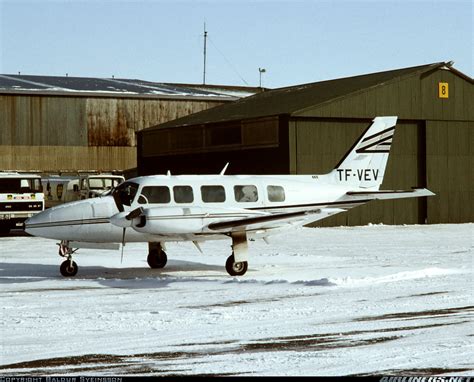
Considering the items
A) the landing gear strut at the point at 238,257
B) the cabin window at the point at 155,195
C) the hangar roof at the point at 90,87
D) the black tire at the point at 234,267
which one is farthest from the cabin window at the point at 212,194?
the hangar roof at the point at 90,87

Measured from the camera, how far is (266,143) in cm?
4709

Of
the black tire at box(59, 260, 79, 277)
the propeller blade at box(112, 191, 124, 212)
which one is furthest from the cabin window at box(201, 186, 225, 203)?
the black tire at box(59, 260, 79, 277)

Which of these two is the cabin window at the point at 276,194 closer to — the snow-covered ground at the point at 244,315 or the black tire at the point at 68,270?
the snow-covered ground at the point at 244,315

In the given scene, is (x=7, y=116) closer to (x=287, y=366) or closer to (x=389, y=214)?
(x=389, y=214)

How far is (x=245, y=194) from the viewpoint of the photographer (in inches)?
913

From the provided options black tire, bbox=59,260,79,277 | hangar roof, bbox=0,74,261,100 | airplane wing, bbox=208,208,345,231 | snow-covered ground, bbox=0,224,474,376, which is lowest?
snow-covered ground, bbox=0,224,474,376

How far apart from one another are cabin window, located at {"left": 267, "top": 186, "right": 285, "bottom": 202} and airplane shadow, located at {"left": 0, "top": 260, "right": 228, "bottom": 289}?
7.54ft

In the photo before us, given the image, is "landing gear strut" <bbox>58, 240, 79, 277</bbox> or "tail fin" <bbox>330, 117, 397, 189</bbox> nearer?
"landing gear strut" <bbox>58, 240, 79, 277</bbox>

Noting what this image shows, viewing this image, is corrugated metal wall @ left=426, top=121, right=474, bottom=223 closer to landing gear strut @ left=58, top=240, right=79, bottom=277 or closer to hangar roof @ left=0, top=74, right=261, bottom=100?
hangar roof @ left=0, top=74, right=261, bottom=100

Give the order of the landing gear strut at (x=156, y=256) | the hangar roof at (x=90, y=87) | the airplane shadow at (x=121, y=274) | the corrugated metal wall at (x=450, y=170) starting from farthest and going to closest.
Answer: the hangar roof at (x=90, y=87) → the corrugated metal wall at (x=450, y=170) → the landing gear strut at (x=156, y=256) → the airplane shadow at (x=121, y=274)

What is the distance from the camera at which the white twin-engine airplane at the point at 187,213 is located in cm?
2112

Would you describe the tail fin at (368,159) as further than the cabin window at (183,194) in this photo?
Yes

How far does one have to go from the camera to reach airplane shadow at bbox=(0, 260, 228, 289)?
2109 cm

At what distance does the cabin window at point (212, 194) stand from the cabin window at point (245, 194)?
0.42 metres
